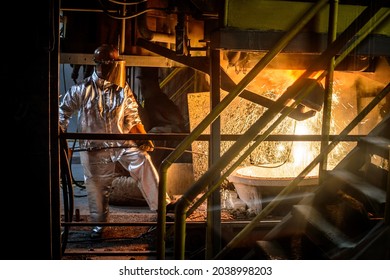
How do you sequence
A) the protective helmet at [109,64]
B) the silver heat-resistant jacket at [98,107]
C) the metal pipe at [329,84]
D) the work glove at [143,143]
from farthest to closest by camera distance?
1. the silver heat-resistant jacket at [98,107]
2. the work glove at [143,143]
3. the protective helmet at [109,64]
4. the metal pipe at [329,84]

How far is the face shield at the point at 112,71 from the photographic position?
6.58m

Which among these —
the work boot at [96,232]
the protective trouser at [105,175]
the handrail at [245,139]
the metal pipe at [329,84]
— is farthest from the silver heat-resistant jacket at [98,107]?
the handrail at [245,139]

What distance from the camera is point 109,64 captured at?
656 centimetres

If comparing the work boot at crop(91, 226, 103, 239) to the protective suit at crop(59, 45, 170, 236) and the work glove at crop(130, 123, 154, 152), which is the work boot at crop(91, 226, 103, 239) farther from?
the work glove at crop(130, 123, 154, 152)

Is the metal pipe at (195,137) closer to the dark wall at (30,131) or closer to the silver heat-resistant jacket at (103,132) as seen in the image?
the dark wall at (30,131)

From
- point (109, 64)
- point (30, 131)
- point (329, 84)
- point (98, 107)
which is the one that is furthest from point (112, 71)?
point (329, 84)

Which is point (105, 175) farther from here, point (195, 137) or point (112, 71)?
point (195, 137)

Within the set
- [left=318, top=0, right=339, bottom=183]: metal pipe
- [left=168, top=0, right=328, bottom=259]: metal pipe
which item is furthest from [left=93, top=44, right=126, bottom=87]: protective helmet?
[left=318, top=0, right=339, bottom=183]: metal pipe

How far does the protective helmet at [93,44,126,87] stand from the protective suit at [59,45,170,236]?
37cm

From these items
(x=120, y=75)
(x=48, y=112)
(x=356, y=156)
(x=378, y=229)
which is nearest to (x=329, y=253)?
(x=378, y=229)

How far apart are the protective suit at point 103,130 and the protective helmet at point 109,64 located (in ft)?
1.21

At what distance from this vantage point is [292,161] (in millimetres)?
8477

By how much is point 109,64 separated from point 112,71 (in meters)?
0.11

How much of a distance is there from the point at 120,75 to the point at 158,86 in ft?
13.0
